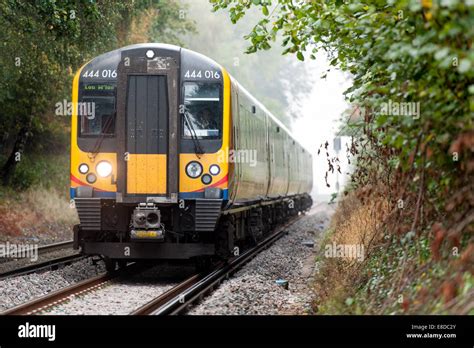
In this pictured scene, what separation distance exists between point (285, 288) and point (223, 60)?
41.9 m

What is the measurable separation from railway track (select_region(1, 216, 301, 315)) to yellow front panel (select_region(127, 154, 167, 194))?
1383 mm

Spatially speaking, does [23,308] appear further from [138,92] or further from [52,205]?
[52,205]

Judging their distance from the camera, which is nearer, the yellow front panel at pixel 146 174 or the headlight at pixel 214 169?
the yellow front panel at pixel 146 174

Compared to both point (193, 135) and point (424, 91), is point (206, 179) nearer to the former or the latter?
point (193, 135)

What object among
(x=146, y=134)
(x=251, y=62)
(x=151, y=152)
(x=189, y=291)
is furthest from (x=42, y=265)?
(x=251, y=62)

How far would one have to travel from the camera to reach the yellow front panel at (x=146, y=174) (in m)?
11.6

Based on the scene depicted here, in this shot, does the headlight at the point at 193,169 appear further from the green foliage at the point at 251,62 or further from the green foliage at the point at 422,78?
the green foliage at the point at 251,62

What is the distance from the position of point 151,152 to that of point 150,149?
5 cm

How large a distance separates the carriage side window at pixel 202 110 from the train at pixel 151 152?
0.01 m

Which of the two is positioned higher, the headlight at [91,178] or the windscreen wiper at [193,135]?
the windscreen wiper at [193,135]

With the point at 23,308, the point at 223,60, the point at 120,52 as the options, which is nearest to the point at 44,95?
the point at 120,52

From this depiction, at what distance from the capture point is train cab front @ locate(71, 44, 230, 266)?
11609 mm

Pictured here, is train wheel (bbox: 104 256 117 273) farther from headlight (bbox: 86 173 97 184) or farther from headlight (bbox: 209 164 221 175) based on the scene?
headlight (bbox: 209 164 221 175)

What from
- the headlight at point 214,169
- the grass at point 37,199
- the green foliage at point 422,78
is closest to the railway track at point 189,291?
the headlight at point 214,169
